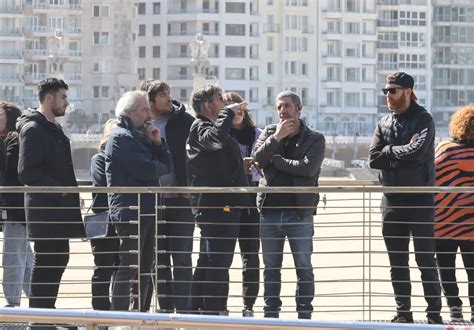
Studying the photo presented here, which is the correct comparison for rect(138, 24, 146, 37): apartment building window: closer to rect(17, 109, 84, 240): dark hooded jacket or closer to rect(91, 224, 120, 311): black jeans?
rect(91, 224, 120, 311): black jeans

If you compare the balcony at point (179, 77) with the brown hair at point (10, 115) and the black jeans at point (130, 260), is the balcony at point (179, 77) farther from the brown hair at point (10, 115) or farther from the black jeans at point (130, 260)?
the black jeans at point (130, 260)

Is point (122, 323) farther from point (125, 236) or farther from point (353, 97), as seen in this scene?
point (353, 97)

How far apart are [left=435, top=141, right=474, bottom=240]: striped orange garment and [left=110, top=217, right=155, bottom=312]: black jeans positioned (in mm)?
1750

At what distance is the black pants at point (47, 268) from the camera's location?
814 centimetres

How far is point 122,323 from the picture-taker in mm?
5137

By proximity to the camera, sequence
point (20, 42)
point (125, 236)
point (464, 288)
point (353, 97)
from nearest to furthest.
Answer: point (125, 236)
point (464, 288)
point (20, 42)
point (353, 97)

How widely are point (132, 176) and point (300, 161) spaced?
102 centimetres

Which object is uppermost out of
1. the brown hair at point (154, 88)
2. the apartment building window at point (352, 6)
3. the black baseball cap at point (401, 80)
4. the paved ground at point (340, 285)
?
the apartment building window at point (352, 6)

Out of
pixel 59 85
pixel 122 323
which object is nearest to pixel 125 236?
pixel 59 85

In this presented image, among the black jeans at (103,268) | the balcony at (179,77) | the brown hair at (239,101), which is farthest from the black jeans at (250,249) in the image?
the balcony at (179,77)

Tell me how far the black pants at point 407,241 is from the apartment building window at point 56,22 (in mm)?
83704

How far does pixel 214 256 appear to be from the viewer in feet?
27.9

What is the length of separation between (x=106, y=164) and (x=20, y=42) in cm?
8341

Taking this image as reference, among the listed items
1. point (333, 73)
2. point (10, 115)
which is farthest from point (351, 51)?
point (10, 115)
